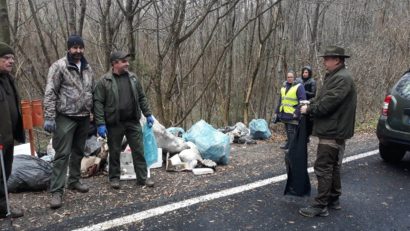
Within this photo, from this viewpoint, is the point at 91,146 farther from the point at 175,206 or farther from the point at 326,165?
the point at 326,165

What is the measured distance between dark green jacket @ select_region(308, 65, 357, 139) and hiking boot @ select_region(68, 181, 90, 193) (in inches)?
115

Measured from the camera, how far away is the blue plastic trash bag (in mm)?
5516

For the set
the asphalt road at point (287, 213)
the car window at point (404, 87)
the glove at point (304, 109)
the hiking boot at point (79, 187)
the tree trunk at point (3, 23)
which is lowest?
the asphalt road at point (287, 213)

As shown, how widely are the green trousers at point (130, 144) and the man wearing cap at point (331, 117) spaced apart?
2193 millimetres

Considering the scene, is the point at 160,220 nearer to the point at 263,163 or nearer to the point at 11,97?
the point at 11,97

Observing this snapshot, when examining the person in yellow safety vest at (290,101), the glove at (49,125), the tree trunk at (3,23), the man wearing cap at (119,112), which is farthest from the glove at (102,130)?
the person in yellow safety vest at (290,101)

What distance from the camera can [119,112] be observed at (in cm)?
488

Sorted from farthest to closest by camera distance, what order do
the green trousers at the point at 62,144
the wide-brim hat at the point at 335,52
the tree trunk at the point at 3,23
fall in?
the tree trunk at the point at 3,23 < the green trousers at the point at 62,144 < the wide-brim hat at the point at 335,52

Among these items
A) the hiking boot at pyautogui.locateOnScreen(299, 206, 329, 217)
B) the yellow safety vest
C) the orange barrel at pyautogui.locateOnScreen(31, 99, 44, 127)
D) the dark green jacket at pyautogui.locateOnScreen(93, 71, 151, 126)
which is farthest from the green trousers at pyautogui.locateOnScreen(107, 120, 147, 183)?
the yellow safety vest

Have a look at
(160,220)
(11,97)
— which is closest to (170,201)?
(160,220)

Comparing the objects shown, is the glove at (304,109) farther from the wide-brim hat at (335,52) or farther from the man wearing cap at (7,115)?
the man wearing cap at (7,115)

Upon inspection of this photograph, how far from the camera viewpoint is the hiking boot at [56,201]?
4184mm

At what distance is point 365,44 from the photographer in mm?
15891

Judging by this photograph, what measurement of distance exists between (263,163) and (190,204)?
2.17m
